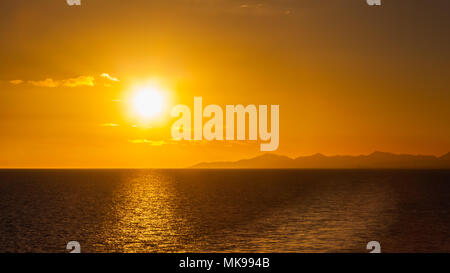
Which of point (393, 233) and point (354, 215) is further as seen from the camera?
point (354, 215)

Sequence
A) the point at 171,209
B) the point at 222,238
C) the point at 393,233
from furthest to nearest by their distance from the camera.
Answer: the point at 171,209 < the point at 393,233 < the point at 222,238

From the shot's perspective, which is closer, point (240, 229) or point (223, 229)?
point (240, 229)

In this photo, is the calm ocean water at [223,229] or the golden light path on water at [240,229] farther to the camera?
→ the calm ocean water at [223,229]

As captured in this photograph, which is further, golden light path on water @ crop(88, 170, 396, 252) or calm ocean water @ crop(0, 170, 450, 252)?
calm ocean water @ crop(0, 170, 450, 252)

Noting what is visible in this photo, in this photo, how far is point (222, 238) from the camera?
50062 mm
